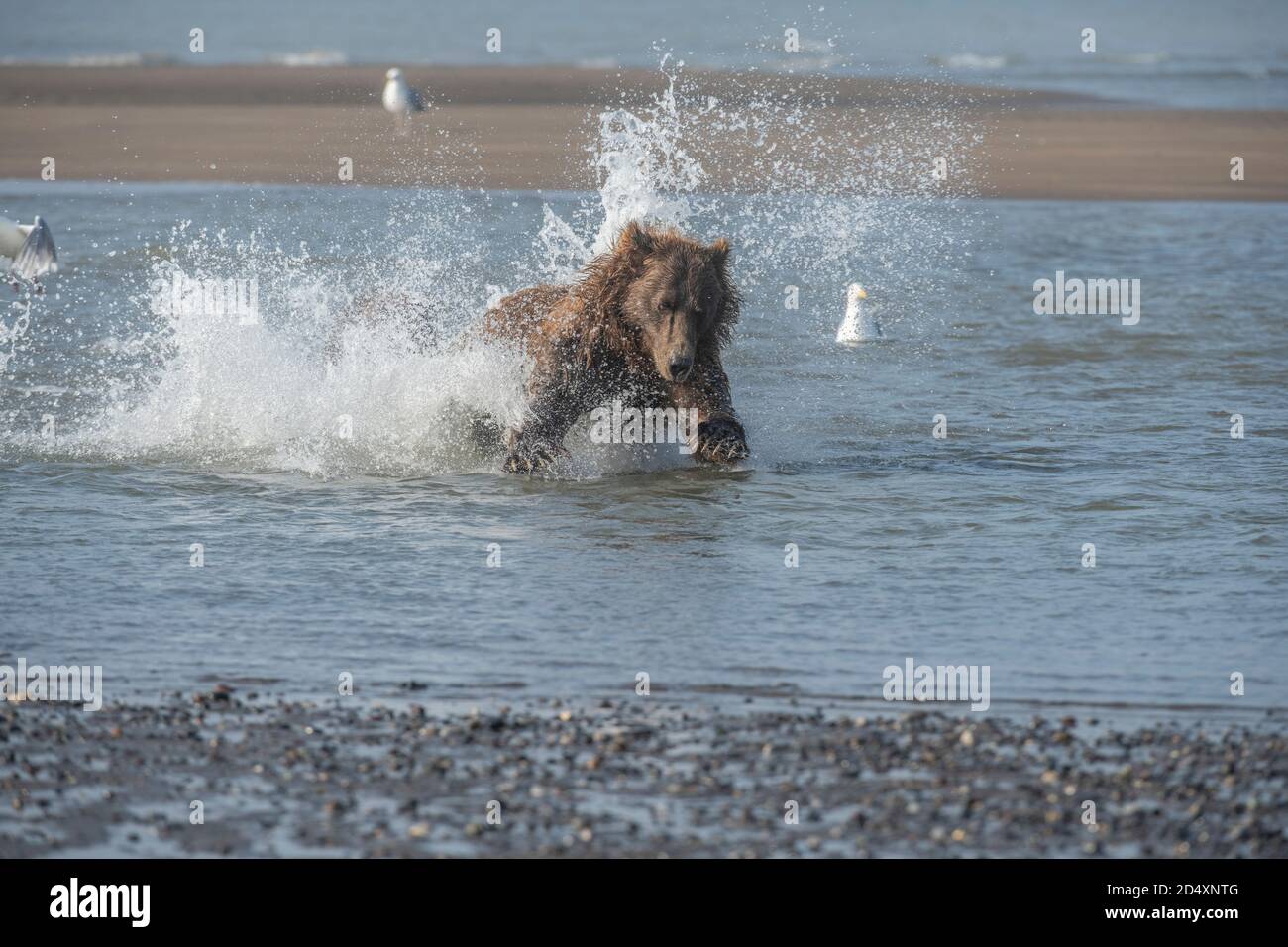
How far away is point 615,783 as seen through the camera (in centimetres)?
549

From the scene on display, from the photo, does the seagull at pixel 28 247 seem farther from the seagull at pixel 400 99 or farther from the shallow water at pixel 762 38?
the shallow water at pixel 762 38

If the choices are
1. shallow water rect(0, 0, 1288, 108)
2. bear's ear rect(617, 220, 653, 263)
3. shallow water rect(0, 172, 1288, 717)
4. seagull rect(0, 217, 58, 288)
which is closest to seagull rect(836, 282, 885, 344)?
shallow water rect(0, 172, 1288, 717)

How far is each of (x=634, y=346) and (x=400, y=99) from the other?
17098 mm

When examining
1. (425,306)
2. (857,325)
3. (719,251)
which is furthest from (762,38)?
(719,251)

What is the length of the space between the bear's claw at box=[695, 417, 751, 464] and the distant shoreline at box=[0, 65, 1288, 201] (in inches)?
500

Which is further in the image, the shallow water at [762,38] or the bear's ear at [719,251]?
the shallow water at [762,38]

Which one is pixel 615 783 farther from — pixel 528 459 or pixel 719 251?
pixel 719 251

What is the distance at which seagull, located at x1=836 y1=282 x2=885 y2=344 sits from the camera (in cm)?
1426

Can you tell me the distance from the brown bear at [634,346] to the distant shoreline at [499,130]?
41.2 ft

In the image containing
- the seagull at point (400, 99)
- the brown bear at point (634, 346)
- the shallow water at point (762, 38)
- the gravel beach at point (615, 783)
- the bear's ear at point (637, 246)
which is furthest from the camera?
the shallow water at point (762, 38)

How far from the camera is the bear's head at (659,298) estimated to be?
9.56 m

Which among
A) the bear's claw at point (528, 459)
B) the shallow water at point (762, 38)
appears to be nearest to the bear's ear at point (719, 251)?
the bear's claw at point (528, 459)
